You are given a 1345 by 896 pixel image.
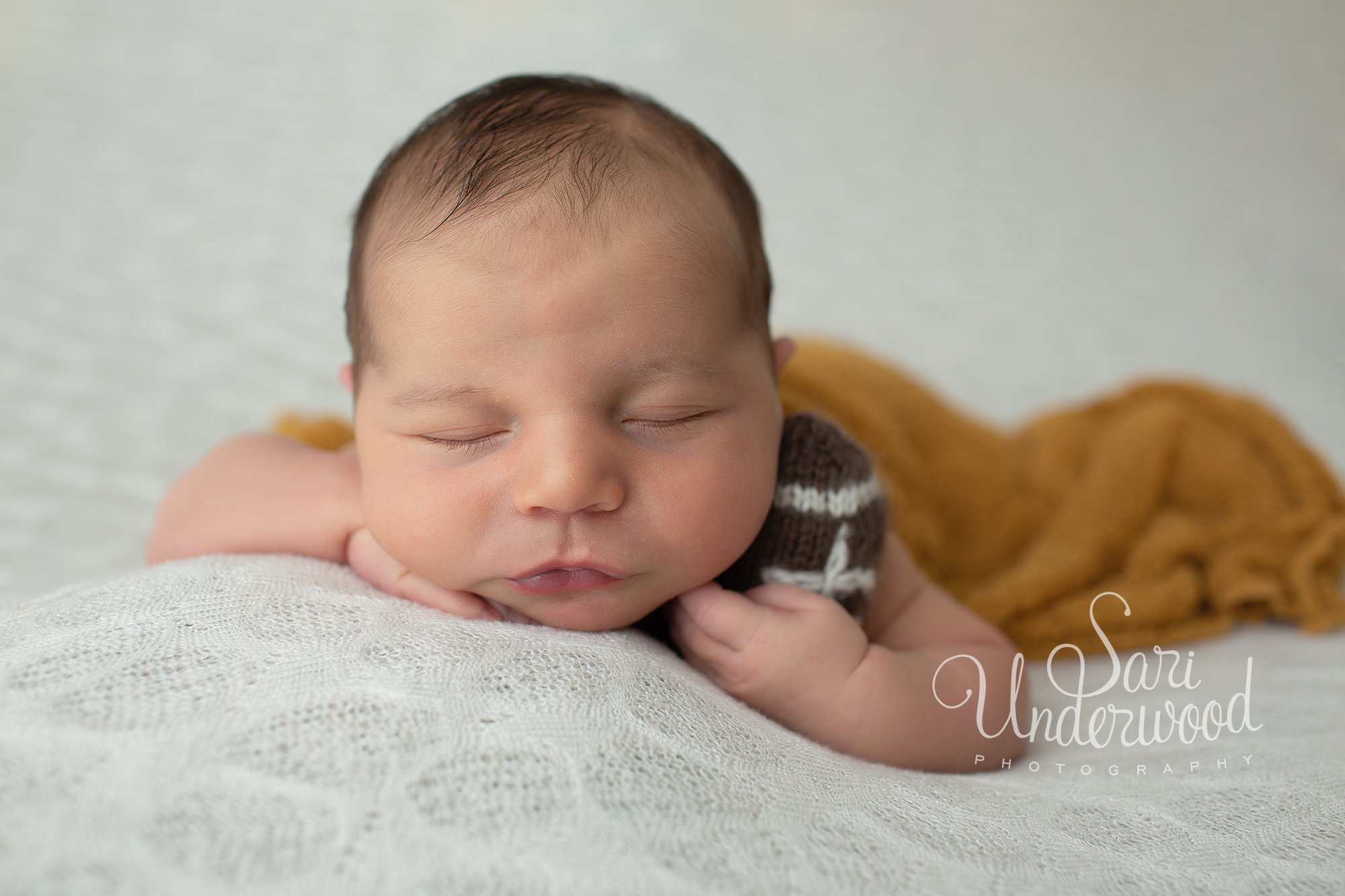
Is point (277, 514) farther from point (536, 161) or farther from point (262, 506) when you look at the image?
point (536, 161)

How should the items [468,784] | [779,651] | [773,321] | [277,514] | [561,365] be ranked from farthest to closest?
1. [773,321]
2. [277,514]
3. [779,651]
4. [561,365]
5. [468,784]

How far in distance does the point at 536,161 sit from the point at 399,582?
0.43 meters

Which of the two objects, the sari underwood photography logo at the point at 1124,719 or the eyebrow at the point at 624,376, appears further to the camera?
the sari underwood photography logo at the point at 1124,719

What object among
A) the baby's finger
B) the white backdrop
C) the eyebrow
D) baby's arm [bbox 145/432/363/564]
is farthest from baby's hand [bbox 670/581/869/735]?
the white backdrop

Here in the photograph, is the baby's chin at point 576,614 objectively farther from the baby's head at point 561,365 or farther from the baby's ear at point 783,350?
the baby's ear at point 783,350

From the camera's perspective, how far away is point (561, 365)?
877mm

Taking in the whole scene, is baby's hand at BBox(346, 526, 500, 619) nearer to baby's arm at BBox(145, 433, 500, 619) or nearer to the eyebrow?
baby's arm at BBox(145, 433, 500, 619)

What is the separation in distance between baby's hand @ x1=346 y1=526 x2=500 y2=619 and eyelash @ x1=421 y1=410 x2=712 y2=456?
5.6 inches

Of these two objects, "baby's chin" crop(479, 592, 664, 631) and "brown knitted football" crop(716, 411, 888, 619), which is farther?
"brown knitted football" crop(716, 411, 888, 619)

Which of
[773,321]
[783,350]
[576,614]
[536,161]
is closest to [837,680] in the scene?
[576,614]

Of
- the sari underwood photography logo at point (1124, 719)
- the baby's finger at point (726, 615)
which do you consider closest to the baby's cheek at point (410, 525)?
the baby's finger at point (726, 615)

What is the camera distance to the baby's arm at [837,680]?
3.24ft

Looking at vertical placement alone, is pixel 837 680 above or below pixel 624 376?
below

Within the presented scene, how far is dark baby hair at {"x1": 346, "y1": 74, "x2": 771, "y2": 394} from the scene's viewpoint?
3.04 feet
